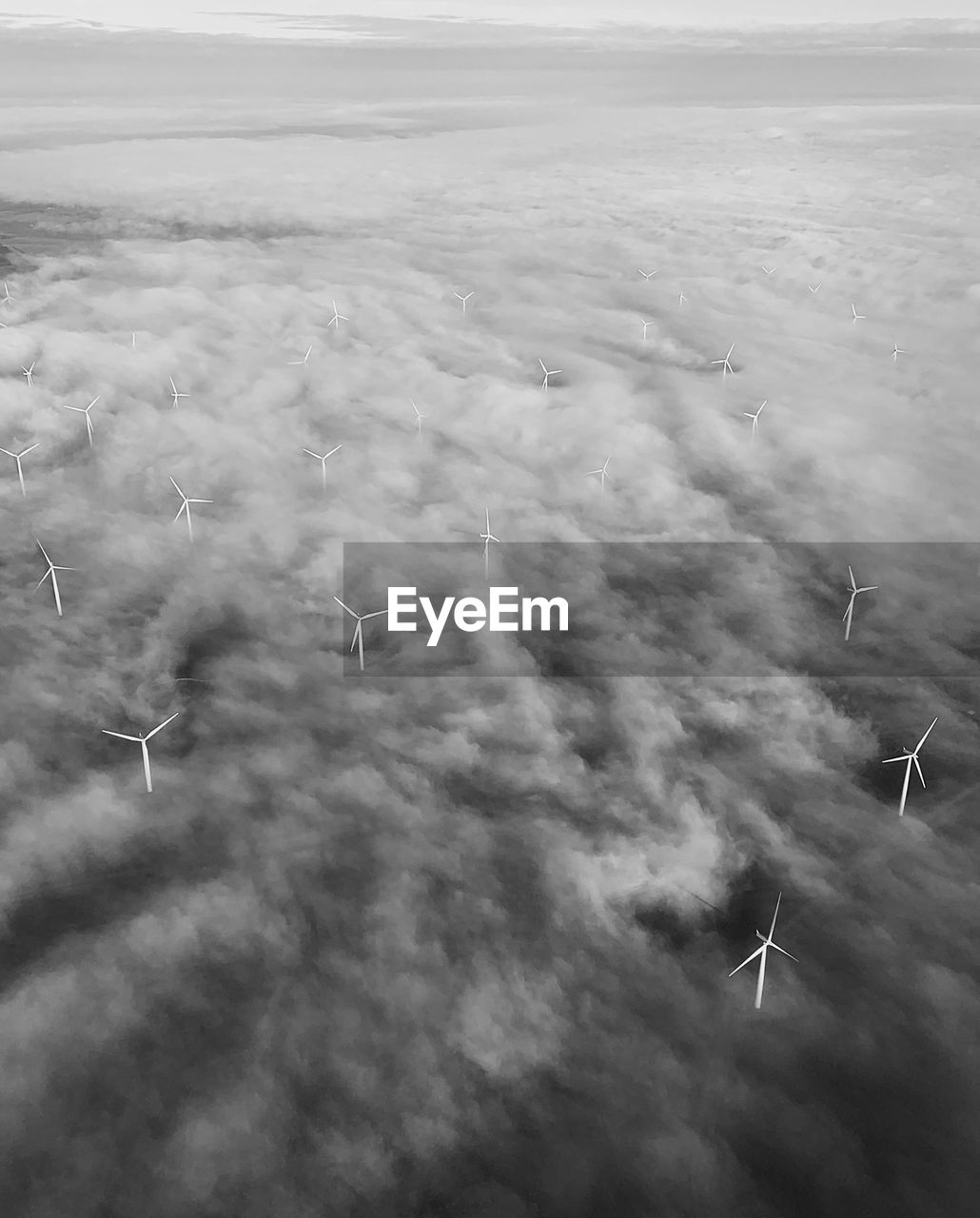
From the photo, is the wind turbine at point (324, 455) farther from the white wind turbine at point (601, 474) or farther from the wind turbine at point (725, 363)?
the wind turbine at point (725, 363)

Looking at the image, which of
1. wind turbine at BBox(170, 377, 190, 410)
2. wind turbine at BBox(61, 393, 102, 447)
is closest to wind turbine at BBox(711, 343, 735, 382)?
wind turbine at BBox(170, 377, 190, 410)

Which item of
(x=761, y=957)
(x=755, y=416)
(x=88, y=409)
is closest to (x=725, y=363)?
(x=755, y=416)

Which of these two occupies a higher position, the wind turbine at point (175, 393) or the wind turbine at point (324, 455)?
the wind turbine at point (175, 393)

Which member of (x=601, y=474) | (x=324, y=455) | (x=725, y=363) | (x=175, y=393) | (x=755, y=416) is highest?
(x=175, y=393)

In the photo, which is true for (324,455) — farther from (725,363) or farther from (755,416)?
(725,363)

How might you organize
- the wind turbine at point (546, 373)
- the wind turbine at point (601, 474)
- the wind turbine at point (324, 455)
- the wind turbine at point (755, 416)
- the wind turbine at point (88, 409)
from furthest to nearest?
the wind turbine at point (546, 373), the wind turbine at point (755, 416), the wind turbine at point (88, 409), the wind turbine at point (601, 474), the wind turbine at point (324, 455)

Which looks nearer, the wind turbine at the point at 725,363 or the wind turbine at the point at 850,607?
the wind turbine at the point at 850,607

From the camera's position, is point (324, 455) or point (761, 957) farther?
point (324, 455)

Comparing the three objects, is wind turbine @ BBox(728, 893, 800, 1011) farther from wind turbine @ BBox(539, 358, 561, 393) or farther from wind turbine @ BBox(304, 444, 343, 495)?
wind turbine @ BBox(539, 358, 561, 393)

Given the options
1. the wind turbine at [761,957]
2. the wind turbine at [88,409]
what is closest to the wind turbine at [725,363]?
the wind turbine at [88,409]

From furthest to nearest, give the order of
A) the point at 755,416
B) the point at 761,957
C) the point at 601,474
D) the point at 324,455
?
1. the point at 755,416
2. the point at 324,455
3. the point at 601,474
4. the point at 761,957

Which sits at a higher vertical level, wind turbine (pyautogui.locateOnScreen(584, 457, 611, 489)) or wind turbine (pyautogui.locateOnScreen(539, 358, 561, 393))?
wind turbine (pyautogui.locateOnScreen(539, 358, 561, 393))
